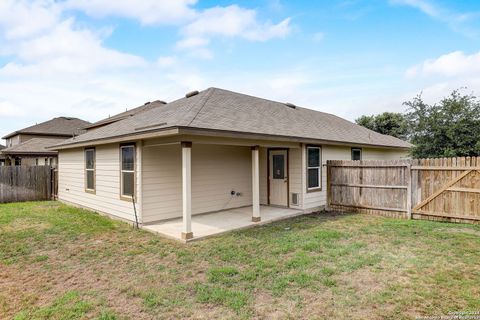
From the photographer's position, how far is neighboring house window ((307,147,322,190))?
370 inches

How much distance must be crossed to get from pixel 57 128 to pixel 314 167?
29.3 meters

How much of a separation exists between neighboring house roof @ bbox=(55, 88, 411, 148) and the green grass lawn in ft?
8.50

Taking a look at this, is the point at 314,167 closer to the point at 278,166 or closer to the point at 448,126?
the point at 278,166

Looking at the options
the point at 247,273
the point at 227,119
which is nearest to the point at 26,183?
the point at 227,119

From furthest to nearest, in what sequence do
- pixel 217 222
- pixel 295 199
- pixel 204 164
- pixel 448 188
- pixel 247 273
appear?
1. pixel 295 199
2. pixel 204 164
3. pixel 217 222
4. pixel 448 188
5. pixel 247 273

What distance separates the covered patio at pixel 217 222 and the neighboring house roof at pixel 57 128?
25.4 metres

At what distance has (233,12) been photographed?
9.97 metres

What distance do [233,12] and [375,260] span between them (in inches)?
353

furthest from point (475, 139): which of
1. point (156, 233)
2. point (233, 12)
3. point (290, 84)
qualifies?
point (156, 233)

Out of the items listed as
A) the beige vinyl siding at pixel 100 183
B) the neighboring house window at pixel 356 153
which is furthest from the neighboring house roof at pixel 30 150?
the neighboring house window at pixel 356 153

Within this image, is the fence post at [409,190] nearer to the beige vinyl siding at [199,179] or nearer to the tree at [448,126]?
the beige vinyl siding at [199,179]

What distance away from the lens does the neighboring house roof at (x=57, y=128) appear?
28208mm

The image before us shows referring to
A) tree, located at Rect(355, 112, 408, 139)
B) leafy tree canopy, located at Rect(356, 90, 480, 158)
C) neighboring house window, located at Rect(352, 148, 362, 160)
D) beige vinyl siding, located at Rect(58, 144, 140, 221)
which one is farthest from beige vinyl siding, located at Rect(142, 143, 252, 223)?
tree, located at Rect(355, 112, 408, 139)

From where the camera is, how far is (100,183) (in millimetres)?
9055
